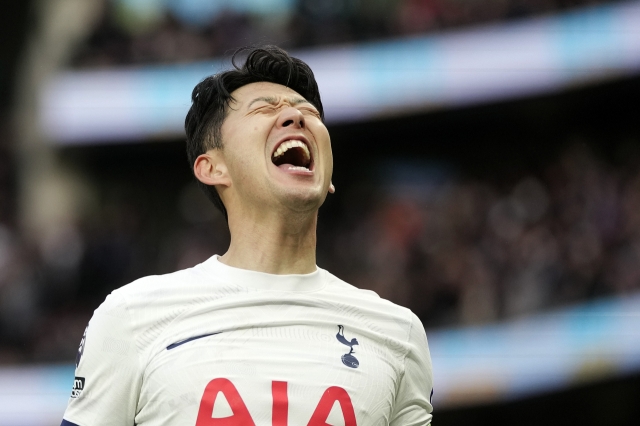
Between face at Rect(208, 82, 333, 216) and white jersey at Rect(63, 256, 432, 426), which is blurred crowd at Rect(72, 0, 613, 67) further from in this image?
white jersey at Rect(63, 256, 432, 426)

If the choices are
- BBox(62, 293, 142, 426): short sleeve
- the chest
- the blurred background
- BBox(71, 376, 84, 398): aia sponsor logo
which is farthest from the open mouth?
the blurred background

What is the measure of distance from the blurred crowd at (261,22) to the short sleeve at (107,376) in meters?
11.3

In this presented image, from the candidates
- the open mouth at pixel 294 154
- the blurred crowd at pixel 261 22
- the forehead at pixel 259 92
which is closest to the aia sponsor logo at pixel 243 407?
the open mouth at pixel 294 154

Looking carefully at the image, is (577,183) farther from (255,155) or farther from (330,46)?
(255,155)

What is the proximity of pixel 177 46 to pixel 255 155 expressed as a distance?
12165 millimetres

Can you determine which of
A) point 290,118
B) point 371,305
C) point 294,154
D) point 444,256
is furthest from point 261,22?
point 371,305

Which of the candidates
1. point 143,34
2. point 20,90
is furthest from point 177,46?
point 20,90

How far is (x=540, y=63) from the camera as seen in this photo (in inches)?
573

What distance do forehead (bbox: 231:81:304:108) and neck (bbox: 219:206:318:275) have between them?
16.8 inches

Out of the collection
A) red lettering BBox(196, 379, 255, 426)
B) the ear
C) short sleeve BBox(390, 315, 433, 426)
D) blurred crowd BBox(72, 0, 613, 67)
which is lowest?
red lettering BBox(196, 379, 255, 426)

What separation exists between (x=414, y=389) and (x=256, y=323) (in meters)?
0.55

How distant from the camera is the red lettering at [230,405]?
270 centimetres

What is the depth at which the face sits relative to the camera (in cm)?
313

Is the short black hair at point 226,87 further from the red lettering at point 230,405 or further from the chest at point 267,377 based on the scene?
the red lettering at point 230,405
